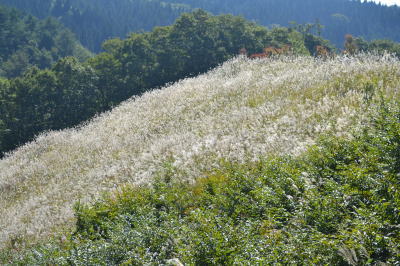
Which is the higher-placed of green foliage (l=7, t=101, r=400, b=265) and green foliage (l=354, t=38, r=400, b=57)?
green foliage (l=7, t=101, r=400, b=265)

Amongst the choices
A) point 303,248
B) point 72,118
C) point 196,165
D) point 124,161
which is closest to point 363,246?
point 303,248

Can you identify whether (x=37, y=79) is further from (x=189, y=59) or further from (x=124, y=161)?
(x=124, y=161)

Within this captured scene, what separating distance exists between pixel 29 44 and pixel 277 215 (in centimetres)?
12171

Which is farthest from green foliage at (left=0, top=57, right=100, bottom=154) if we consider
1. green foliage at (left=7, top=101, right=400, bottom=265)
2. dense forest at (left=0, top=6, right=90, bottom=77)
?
dense forest at (left=0, top=6, right=90, bottom=77)

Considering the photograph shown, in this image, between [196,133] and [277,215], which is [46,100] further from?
[277,215]

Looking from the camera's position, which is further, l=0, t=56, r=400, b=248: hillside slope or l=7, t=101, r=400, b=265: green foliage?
l=0, t=56, r=400, b=248: hillside slope

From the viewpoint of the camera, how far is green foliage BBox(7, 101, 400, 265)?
4129 mm

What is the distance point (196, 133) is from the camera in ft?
38.6

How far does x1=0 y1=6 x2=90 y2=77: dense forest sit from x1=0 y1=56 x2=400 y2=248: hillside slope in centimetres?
7920

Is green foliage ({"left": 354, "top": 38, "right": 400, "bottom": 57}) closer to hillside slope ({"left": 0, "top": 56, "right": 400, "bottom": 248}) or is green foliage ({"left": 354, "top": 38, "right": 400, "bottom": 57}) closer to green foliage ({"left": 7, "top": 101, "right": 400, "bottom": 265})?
hillside slope ({"left": 0, "top": 56, "right": 400, "bottom": 248})

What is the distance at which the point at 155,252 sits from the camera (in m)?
5.61

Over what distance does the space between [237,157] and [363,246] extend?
15.2ft

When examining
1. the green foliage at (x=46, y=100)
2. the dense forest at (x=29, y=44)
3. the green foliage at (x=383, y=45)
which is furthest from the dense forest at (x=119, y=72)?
the dense forest at (x=29, y=44)

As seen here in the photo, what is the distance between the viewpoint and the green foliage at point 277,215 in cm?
413
